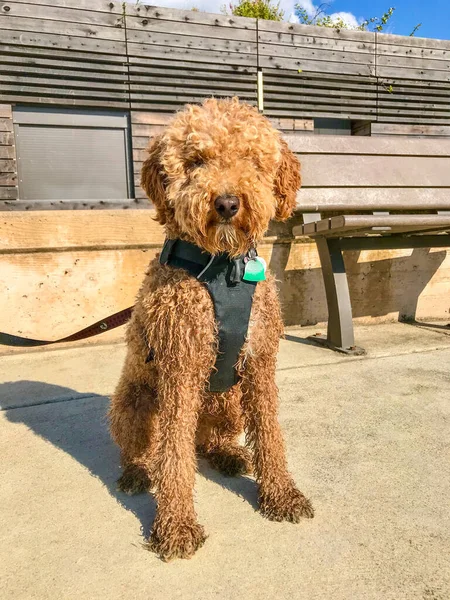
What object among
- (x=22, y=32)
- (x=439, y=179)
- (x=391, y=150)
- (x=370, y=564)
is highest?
(x=22, y=32)

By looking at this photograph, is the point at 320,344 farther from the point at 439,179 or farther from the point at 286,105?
the point at 286,105

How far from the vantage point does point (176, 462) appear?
5.61 ft

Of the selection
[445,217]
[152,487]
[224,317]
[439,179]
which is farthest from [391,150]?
[152,487]

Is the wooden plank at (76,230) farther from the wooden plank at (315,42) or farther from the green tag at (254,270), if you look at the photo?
the wooden plank at (315,42)

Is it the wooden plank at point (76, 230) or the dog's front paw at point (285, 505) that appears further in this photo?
the wooden plank at point (76, 230)

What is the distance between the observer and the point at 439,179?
14.8ft

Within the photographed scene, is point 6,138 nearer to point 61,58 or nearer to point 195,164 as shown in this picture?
point 61,58

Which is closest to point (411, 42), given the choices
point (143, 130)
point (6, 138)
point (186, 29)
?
point (186, 29)

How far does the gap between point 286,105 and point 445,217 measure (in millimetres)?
4521

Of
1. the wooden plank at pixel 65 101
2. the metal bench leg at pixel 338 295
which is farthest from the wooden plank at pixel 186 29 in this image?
the metal bench leg at pixel 338 295

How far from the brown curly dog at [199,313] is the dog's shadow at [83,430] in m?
0.14

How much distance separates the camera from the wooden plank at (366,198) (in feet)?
13.4

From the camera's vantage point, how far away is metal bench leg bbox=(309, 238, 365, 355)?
12.8 feet

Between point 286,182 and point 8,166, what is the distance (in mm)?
5365
